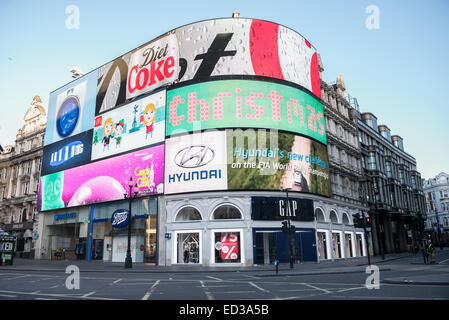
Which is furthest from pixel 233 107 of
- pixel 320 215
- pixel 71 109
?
pixel 71 109

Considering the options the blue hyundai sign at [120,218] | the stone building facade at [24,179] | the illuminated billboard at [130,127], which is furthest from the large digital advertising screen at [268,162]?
the stone building facade at [24,179]

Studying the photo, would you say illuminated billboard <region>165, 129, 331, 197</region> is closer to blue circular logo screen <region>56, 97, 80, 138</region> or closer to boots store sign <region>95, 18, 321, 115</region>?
boots store sign <region>95, 18, 321, 115</region>

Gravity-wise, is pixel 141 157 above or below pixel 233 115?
below

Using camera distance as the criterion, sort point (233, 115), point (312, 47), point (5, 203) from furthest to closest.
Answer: point (5, 203) < point (312, 47) < point (233, 115)

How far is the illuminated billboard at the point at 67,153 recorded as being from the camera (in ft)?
144

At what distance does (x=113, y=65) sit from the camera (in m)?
44.3

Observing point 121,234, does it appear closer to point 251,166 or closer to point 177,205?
point 177,205

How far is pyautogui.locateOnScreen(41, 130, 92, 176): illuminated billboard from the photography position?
4403 cm

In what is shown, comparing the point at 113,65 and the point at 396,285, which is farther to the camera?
the point at 113,65

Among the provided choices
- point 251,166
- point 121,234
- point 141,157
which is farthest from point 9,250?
point 251,166

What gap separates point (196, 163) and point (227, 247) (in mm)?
8698

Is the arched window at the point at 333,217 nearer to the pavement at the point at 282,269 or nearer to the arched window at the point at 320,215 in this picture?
the arched window at the point at 320,215

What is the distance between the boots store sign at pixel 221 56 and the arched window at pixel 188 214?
13.8 meters

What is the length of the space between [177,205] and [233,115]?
10.8 meters
